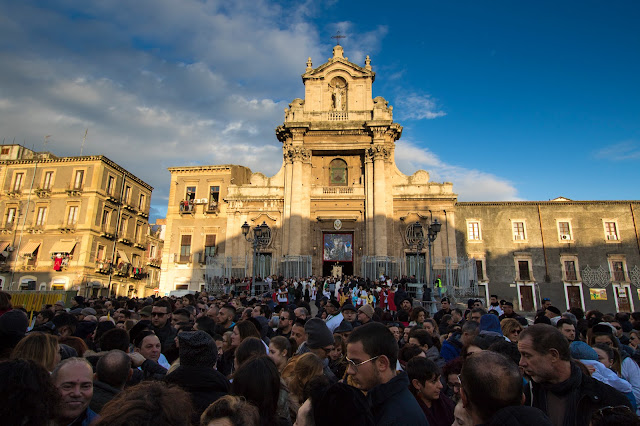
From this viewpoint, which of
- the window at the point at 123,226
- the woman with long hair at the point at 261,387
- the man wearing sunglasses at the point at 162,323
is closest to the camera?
the woman with long hair at the point at 261,387

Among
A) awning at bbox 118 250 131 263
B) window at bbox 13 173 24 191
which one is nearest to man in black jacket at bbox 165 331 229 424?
awning at bbox 118 250 131 263

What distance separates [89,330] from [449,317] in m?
7.18

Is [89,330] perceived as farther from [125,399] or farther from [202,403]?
[125,399]

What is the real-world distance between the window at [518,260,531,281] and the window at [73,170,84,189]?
38979mm

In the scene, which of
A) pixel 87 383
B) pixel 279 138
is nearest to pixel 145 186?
pixel 279 138

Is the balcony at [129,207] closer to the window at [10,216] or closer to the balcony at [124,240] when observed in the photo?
the balcony at [124,240]

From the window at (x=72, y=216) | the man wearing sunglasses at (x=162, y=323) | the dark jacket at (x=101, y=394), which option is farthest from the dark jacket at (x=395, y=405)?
the window at (x=72, y=216)

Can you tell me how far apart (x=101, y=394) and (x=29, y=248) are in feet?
135

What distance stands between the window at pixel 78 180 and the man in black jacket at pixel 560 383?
42.7 m

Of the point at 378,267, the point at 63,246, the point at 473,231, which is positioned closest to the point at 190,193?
the point at 63,246

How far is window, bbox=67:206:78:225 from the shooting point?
38.0 meters

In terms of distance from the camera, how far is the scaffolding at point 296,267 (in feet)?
93.9

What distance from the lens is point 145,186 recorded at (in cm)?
4697

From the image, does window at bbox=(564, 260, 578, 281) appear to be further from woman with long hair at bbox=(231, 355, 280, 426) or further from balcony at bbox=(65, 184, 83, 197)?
balcony at bbox=(65, 184, 83, 197)
